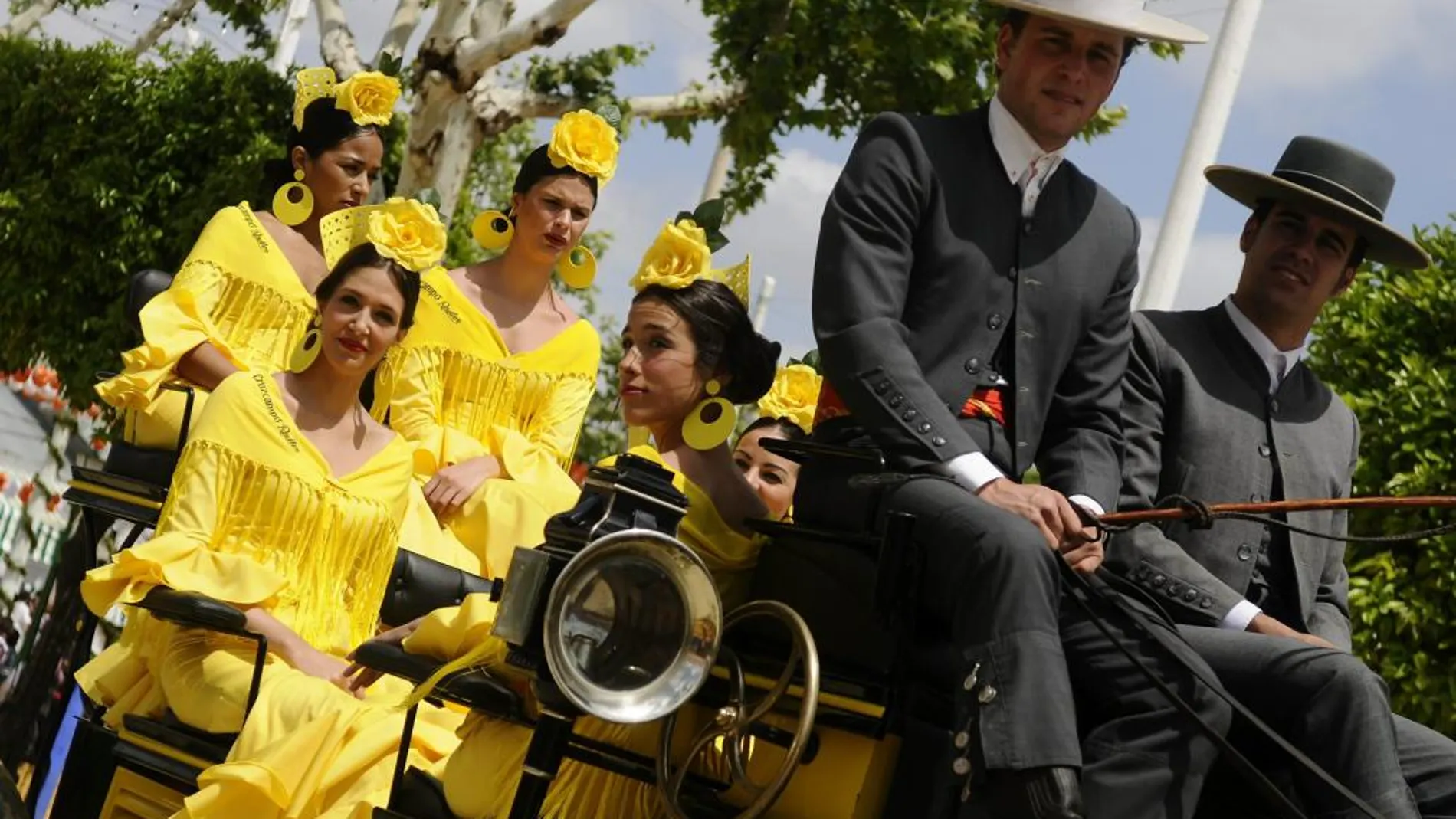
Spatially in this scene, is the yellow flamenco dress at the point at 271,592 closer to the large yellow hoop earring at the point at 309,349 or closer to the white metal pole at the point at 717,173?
the large yellow hoop earring at the point at 309,349

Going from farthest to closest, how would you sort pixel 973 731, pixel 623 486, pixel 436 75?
pixel 436 75 → pixel 623 486 → pixel 973 731

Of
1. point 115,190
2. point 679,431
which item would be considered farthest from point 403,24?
point 679,431

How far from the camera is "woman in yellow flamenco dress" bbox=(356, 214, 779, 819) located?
13.0 ft

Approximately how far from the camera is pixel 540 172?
6.18m

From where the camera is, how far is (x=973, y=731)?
318cm

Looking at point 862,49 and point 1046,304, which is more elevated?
point 862,49

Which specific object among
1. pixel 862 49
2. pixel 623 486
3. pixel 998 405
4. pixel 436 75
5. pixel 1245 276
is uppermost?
pixel 862 49

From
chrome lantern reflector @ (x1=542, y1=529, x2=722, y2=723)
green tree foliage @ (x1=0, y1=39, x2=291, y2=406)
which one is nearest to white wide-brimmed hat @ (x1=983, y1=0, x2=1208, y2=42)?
chrome lantern reflector @ (x1=542, y1=529, x2=722, y2=723)

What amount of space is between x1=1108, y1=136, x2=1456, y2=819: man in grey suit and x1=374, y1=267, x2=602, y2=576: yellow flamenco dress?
2003 mm

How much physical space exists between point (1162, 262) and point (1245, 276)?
20.6 ft

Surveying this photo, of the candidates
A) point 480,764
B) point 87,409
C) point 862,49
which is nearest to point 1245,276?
point 480,764

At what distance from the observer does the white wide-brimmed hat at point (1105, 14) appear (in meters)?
3.80

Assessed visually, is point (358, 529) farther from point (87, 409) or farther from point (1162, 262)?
point (87, 409)

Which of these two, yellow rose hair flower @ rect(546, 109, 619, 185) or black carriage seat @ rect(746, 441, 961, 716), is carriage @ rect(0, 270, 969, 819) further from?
yellow rose hair flower @ rect(546, 109, 619, 185)
